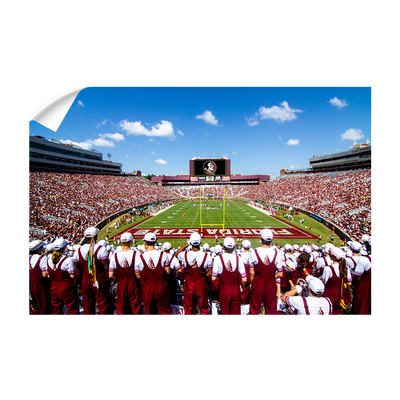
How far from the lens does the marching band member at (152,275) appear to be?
250 centimetres

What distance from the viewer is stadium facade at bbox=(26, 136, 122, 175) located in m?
24.7

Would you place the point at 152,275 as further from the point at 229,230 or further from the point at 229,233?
the point at 229,230

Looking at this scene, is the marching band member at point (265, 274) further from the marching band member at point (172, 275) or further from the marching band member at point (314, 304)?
the marching band member at point (172, 275)

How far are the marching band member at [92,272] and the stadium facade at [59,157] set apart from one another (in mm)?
28106

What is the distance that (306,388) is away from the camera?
5.59 feet

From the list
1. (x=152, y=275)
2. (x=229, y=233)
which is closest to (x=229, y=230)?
(x=229, y=233)

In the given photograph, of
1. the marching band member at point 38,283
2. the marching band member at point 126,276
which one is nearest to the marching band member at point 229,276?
the marching band member at point 126,276

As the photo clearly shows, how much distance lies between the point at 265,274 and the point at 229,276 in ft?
1.71

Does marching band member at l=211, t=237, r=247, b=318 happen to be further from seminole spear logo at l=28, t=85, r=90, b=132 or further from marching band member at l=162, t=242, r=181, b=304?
seminole spear logo at l=28, t=85, r=90, b=132
